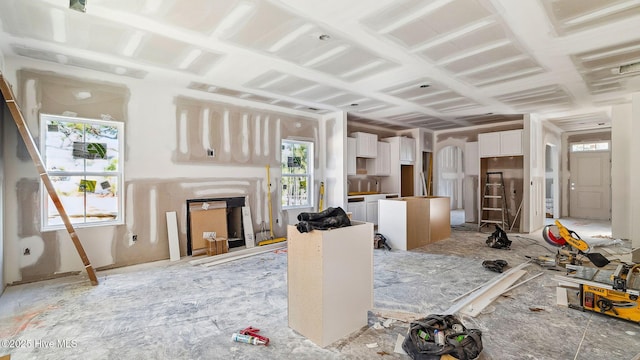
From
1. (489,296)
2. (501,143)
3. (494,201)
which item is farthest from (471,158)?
(489,296)

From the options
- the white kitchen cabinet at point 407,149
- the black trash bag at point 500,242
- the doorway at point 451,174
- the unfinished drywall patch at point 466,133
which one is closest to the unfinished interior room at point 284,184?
the black trash bag at point 500,242

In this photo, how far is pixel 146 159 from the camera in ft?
15.4

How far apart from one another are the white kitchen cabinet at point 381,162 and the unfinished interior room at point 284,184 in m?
1.22

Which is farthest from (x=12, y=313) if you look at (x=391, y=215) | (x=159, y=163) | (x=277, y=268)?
(x=391, y=215)

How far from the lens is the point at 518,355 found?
221 cm

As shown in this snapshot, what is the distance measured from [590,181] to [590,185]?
0.40 feet

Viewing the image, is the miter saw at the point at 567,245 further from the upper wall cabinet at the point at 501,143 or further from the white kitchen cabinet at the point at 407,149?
the white kitchen cabinet at the point at 407,149

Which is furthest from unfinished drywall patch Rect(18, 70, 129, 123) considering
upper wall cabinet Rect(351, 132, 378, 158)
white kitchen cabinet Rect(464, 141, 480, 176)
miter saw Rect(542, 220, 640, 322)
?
white kitchen cabinet Rect(464, 141, 480, 176)

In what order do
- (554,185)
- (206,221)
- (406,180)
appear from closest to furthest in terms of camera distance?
(206,221) < (406,180) < (554,185)

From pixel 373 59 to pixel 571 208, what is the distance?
949 centimetres

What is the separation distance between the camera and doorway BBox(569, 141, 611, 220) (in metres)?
8.74

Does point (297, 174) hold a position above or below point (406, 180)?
above

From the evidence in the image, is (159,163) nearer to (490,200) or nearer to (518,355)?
(518,355)

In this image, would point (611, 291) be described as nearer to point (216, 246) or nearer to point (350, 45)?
point (350, 45)
